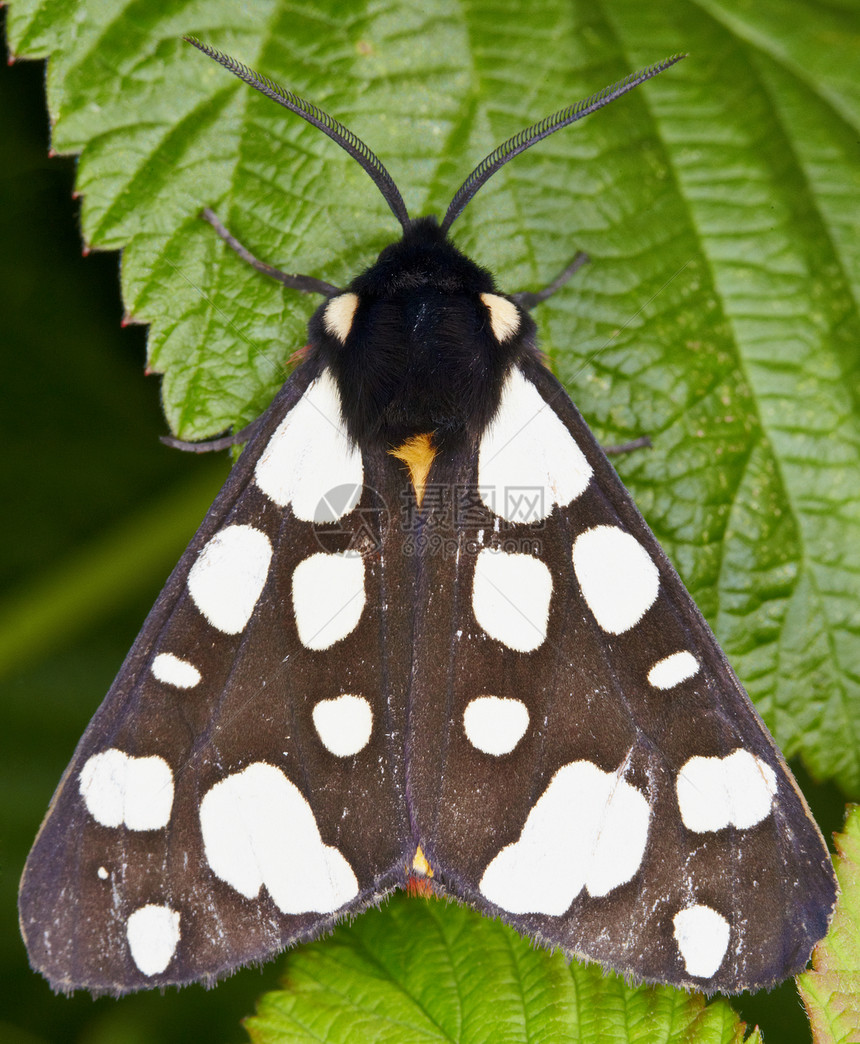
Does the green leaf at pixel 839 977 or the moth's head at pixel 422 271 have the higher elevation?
A: the moth's head at pixel 422 271

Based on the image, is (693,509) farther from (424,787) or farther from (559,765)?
(424,787)

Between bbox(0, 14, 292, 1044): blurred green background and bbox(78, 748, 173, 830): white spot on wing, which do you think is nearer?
bbox(78, 748, 173, 830): white spot on wing

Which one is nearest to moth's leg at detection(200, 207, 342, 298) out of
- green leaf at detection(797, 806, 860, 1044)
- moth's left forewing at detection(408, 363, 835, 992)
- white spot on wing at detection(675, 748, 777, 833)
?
moth's left forewing at detection(408, 363, 835, 992)

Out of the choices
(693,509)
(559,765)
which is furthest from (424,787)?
(693,509)

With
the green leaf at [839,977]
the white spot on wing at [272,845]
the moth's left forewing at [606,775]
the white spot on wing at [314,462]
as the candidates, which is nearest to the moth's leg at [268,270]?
the white spot on wing at [314,462]

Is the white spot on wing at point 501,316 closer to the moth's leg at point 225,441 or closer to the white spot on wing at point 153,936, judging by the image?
the moth's leg at point 225,441

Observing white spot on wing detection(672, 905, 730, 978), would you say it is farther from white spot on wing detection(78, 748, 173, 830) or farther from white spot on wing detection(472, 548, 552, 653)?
white spot on wing detection(78, 748, 173, 830)

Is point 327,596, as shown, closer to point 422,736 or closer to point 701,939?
point 422,736

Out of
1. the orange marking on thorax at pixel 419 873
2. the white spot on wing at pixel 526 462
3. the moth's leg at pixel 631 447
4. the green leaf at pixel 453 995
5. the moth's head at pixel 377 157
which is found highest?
the moth's head at pixel 377 157
